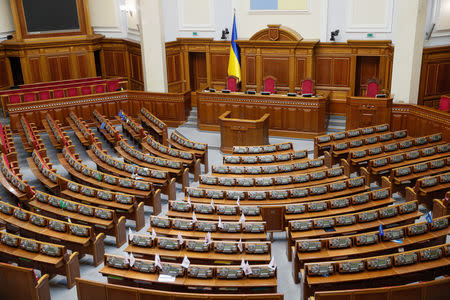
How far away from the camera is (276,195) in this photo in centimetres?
962

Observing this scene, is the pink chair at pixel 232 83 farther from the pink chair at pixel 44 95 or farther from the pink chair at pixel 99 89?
the pink chair at pixel 44 95

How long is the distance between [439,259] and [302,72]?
10.6 m

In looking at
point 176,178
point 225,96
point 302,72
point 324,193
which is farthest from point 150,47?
point 324,193

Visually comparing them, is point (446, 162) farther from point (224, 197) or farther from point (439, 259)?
point (224, 197)

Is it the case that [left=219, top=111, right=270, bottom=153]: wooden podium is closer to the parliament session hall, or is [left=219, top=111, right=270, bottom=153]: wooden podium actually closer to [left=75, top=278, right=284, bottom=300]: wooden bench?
the parliament session hall

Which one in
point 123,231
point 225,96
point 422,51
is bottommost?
point 123,231

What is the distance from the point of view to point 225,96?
51.3 ft

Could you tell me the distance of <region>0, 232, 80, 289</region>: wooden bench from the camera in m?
7.77

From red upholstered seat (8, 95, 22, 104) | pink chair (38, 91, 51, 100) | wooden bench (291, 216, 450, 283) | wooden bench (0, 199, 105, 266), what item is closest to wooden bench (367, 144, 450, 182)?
wooden bench (291, 216, 450, 283)

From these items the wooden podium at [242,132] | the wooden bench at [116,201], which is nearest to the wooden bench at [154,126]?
the wooden podium at [242,132]

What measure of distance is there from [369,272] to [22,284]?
17.2 feet

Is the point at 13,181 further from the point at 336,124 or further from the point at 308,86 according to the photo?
the point at 336,124

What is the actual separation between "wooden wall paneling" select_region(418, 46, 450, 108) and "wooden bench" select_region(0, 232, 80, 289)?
39.5ft

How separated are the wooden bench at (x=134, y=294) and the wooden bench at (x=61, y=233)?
1497 millimetres
